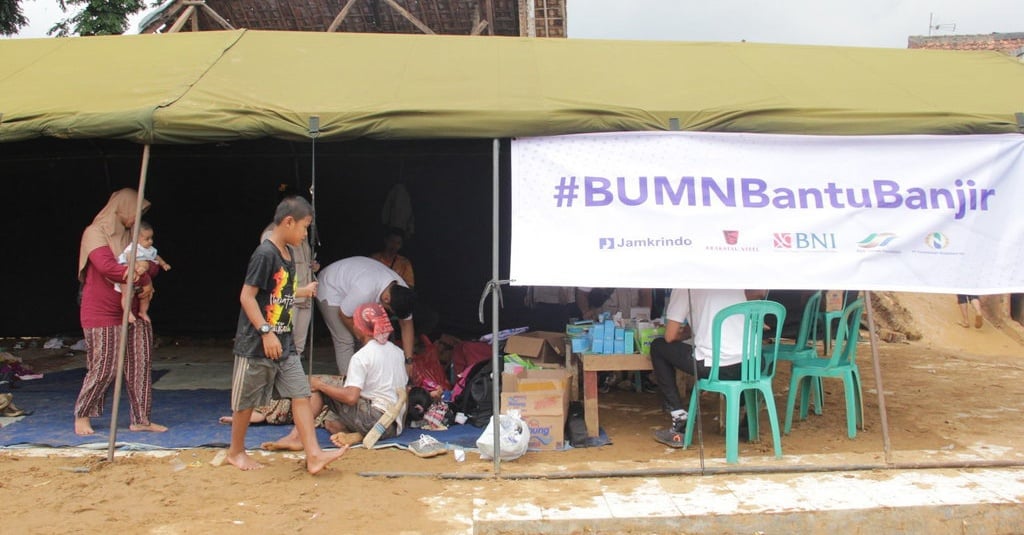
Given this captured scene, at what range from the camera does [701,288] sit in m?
4.79

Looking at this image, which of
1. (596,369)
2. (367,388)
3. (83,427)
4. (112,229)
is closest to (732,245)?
(596,369)

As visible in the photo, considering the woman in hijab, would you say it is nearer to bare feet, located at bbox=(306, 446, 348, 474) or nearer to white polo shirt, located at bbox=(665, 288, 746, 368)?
bare feet, located at bbox=(306, 446, 348, 474)

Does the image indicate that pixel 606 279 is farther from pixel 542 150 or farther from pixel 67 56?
pixel 67 56

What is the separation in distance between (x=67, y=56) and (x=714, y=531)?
5.87 meters

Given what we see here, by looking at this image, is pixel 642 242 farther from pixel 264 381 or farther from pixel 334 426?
pixel 334 426

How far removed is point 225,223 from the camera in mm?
8820

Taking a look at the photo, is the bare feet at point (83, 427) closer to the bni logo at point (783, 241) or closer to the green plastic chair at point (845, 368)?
the bni logo at point (783, 241)

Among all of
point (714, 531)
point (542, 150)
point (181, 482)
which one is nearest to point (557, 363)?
point (542, 150)

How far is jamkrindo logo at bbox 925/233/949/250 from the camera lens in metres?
4.88

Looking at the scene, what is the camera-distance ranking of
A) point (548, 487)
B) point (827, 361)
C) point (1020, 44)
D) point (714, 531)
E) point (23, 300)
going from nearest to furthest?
1. point (714, 531)
2. point (548, 487)
3. point (827, 361)
4. point (23, 300)
5. point (1020, 44)

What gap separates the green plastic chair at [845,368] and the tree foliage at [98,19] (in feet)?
44.3

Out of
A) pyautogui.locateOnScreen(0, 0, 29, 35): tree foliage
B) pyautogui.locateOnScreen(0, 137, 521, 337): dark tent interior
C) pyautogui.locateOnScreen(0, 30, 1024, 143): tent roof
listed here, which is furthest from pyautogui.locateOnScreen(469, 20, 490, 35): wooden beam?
pyautogui.locateOnScreen(0, 0, 29, 35): tree foliage

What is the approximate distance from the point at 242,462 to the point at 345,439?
0.73m

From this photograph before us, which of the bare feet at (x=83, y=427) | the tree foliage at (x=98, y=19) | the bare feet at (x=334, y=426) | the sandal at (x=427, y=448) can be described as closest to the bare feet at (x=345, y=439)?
the bare feet at (x=334, y=426)
